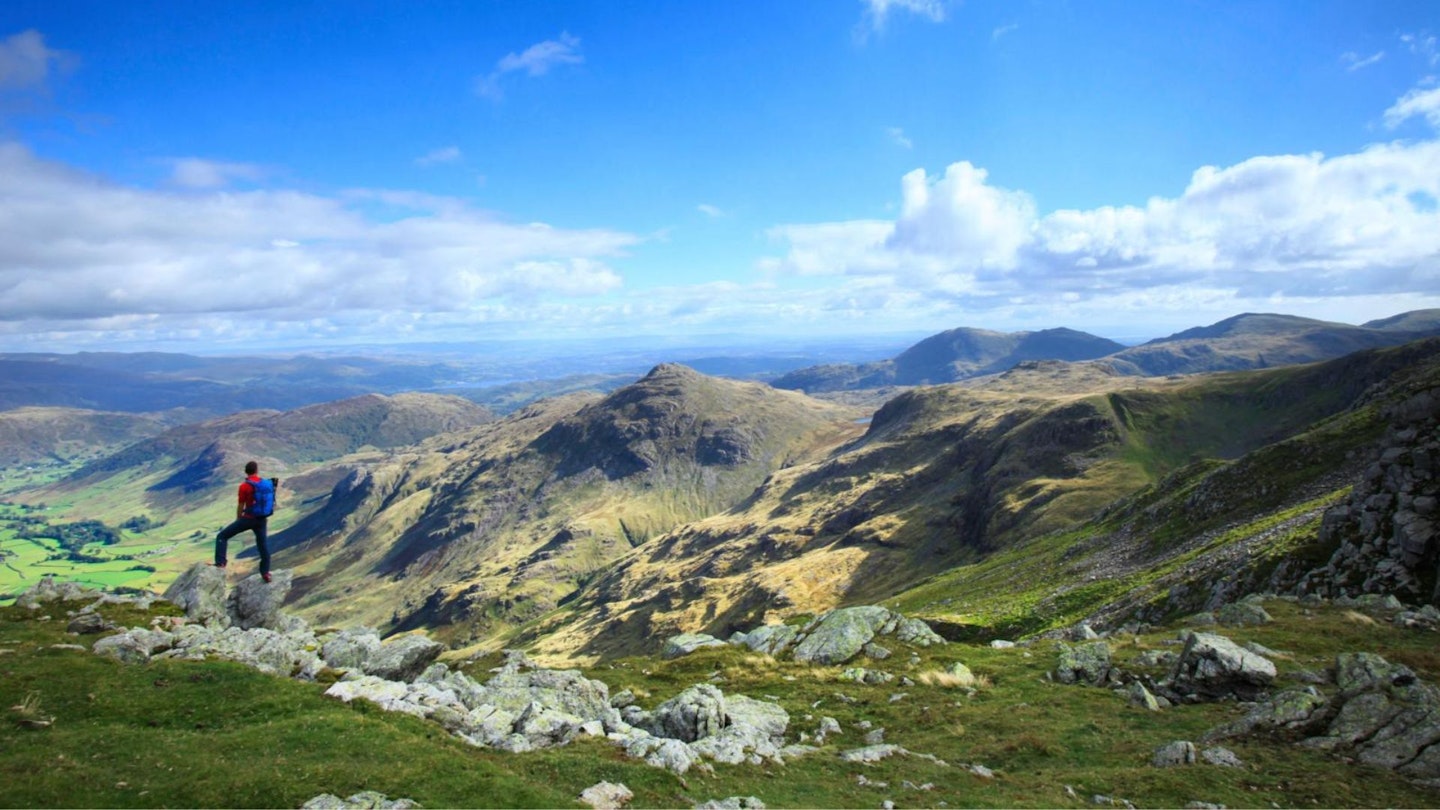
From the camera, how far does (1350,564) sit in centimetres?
4347

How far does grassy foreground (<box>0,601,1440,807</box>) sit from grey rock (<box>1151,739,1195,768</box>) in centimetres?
69

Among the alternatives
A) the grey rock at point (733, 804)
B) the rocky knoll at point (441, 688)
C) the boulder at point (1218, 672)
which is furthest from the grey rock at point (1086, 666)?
the grey rock at point (733, 804)

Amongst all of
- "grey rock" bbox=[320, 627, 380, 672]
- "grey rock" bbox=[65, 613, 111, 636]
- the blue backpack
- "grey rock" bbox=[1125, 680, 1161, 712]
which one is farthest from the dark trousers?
"grey rock" bbox=[1125, 680, 1161, 712]

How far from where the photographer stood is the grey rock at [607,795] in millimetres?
22031

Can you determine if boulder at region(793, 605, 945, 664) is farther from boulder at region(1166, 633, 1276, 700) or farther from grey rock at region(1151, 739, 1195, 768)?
grey rock at region(1151, 739, 1195, 768)

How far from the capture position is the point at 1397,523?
41.3 m

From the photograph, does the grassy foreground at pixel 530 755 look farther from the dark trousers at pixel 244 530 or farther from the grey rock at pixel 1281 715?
the dark trousers at pixel 244 530

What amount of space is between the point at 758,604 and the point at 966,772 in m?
151

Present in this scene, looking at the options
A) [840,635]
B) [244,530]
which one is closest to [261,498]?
[244,530]

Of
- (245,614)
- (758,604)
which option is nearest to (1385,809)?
(245,614)

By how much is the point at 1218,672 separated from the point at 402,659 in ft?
141

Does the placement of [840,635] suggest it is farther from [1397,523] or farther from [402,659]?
[1397,523]

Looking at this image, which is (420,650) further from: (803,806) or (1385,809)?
(1385,809)

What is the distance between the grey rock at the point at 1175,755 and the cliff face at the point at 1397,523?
86.6 feet
